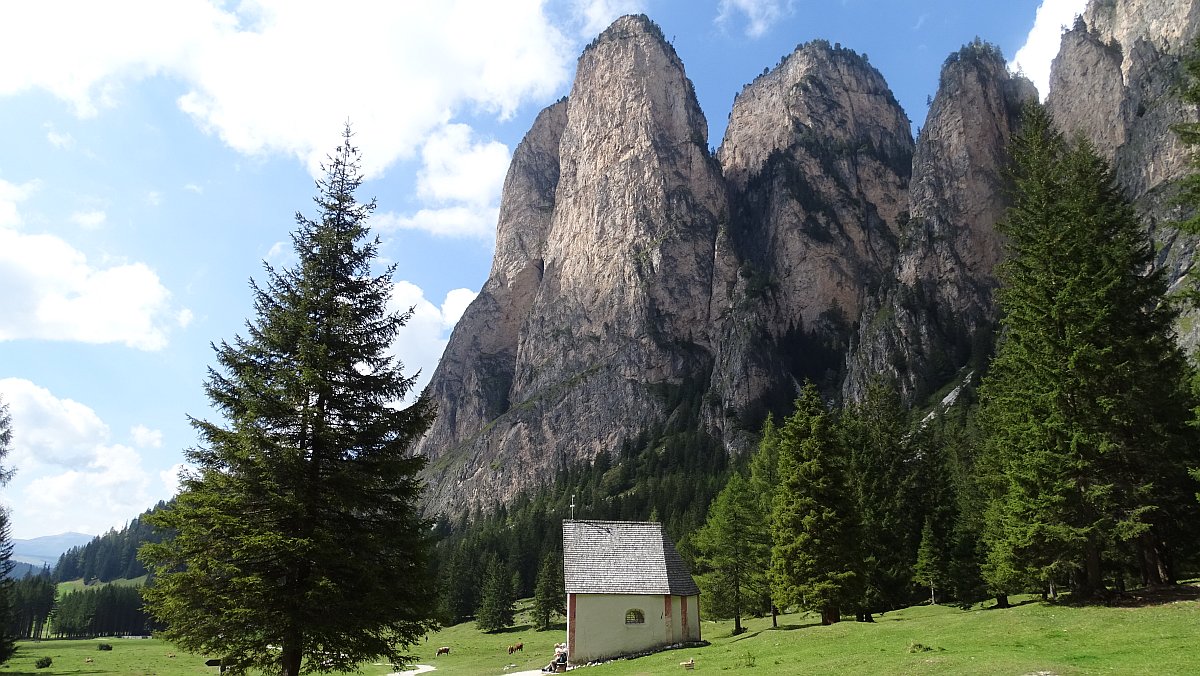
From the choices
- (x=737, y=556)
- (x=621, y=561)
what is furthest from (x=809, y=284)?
(x=621, y=561)

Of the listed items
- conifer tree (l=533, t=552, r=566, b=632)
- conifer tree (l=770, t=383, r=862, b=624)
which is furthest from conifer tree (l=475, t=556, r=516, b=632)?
conifer tree (l=770, t=383, r=862, b=624)

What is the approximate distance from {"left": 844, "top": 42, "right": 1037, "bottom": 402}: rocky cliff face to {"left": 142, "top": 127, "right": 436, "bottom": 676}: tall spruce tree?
143 metres

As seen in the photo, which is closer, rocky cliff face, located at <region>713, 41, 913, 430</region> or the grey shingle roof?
the grey shingle roof

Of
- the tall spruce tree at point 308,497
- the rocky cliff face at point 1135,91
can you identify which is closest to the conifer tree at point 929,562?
the tall spruce tree at point 308,497

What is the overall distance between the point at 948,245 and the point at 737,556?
137 meters

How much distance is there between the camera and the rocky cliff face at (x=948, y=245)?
5955 inches

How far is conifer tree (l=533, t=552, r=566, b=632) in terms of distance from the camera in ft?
260

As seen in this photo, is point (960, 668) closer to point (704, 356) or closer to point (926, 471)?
point (926, 471)

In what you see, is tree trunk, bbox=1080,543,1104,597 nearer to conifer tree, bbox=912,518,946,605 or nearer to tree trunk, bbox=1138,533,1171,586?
tree trunk, bbox=1138,533,1171,586

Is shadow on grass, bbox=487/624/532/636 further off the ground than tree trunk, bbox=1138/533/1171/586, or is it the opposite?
tree trunk, bbox=1138/533/1171/586

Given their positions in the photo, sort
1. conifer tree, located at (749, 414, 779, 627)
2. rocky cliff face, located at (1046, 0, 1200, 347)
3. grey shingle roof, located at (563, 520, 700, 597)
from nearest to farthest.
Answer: grey shingle roof, located at (563, 520, 700, 597)
conifer tree, located at (749, 414, 779, 627)
rocky cliff face, located at (1046, 0, 1200, 347)

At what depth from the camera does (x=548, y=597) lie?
79875 mm

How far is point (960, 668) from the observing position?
57.3 feet

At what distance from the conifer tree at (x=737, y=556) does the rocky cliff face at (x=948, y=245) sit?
108m
